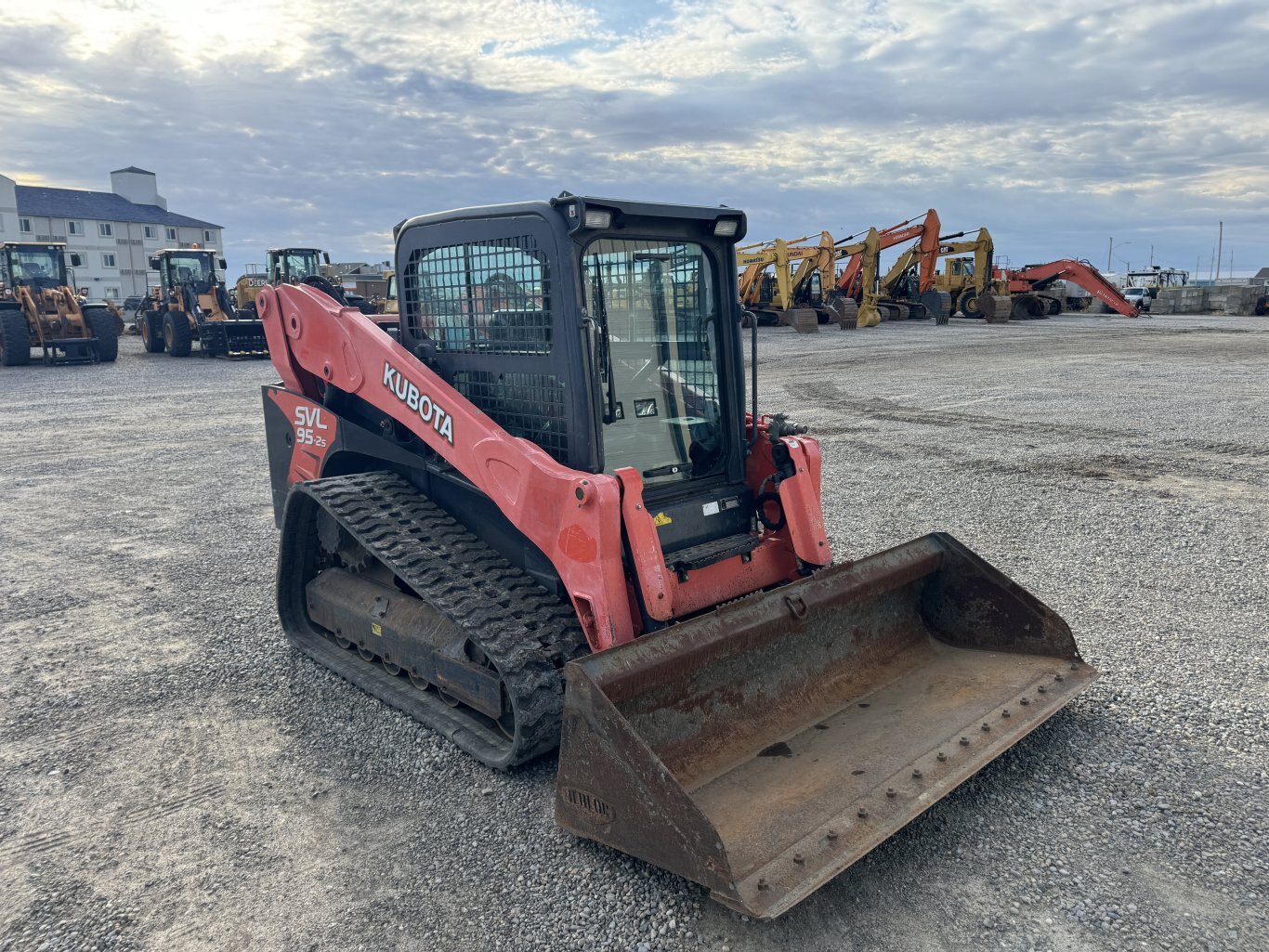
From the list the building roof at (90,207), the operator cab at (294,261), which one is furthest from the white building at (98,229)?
the operator cab at (294,261)

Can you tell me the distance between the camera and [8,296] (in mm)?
22094

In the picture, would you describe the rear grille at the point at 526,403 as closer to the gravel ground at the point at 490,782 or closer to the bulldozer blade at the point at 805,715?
the bulldozer blade at the point at 805,715

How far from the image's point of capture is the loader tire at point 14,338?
20766 mm

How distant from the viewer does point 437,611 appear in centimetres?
428

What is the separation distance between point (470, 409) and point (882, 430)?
8666 millimetres

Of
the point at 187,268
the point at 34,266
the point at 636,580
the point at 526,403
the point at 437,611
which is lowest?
the point at 437,611

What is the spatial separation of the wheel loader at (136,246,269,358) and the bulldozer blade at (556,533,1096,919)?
21717 millimetres

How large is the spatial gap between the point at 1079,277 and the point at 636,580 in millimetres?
37072

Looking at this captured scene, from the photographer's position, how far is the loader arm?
3547 cm

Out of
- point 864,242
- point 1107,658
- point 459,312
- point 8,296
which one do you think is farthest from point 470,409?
point 864,242

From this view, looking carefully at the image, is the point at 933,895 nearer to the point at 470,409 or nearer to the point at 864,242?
the point at 470,409

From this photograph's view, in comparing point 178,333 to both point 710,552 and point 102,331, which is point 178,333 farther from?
point 710,552

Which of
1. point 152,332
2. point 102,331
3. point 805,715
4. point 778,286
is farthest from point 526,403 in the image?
point 778,286

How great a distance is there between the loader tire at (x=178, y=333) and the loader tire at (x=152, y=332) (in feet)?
3.41
